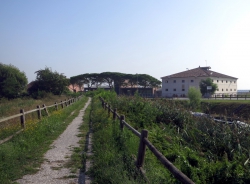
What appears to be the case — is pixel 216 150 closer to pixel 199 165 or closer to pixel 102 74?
pixel 199 165

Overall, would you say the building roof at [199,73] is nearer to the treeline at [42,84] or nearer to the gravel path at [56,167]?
the treeline at [42,84]

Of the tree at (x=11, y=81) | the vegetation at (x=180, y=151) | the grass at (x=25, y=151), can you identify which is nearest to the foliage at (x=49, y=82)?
the tree at (x=11, y=81)

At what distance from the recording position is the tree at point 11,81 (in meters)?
49.9

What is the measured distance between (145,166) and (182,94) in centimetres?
6171

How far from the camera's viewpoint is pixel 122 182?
4836 mm

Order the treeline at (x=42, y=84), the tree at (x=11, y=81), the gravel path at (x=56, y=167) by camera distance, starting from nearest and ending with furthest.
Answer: the gravel path at (x=56, y=167) < the tree at (x=11, y=81) < the treeline at (x=42, y=84)

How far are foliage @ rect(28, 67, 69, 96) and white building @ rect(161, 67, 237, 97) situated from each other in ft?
75.1

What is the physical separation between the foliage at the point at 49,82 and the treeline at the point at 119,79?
16.5m

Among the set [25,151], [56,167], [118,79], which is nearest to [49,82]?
[118,79]

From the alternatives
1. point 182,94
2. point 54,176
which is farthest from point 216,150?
point 182,94

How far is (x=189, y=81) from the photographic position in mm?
66062

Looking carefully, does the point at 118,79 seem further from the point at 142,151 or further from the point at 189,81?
the point at 142,151

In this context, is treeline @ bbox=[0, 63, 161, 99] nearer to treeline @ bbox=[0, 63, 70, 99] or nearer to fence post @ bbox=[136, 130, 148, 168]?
treeline @ bbox=[0, 63, 70, 99]

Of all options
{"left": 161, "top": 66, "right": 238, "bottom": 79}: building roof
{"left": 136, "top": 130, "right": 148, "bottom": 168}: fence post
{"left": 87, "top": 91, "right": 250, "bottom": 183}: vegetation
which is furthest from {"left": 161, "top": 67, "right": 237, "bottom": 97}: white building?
{"left": 136, "top": 130, "right": 148, "bottom": 168}: fence post
